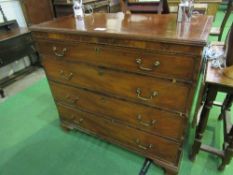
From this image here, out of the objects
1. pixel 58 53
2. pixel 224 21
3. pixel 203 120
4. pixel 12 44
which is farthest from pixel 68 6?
pixel 203 120

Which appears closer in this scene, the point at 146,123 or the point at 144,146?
the point at 146,123

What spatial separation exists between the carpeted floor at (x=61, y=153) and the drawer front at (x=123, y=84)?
0.65 meters

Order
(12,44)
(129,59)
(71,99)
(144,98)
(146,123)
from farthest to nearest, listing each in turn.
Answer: (12,44) < (71,99) < (146,123) < (144,98) < (129,59)

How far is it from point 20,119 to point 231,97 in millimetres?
2236

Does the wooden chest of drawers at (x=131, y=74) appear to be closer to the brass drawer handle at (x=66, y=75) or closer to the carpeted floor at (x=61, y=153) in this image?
the brass drawer handle at (x=66, y=75)

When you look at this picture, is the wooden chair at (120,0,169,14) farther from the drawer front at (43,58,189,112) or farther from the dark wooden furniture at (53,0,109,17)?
the dark wooden furniture at (53,0,109,17)

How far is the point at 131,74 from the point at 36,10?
2538mm

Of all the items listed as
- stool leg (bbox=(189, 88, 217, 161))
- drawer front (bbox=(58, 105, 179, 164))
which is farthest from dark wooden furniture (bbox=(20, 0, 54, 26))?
stool leg (bbox=(189, 88, 217, 161))

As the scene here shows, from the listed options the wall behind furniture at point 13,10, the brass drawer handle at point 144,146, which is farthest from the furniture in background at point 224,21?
the wall behind furniture at point 13,10

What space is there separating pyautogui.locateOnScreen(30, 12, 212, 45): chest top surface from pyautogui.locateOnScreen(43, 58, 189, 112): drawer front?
248mm

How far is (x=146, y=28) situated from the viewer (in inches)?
42.9

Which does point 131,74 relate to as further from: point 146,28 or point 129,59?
point 146,28

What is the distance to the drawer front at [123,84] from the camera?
104 centimetres

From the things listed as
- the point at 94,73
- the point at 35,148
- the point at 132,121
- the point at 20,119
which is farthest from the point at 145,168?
the point at 20,119
